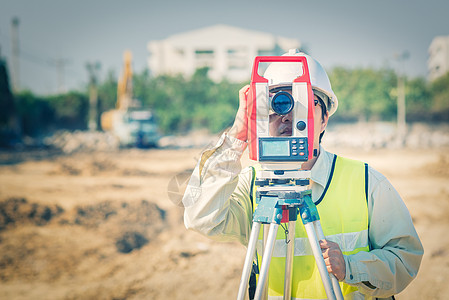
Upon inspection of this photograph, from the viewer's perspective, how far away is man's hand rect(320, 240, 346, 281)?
135 cm

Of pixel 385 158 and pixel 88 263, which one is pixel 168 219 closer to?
pixel 88 263

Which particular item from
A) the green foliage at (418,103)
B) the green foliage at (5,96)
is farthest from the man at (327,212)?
the green foliage at (418,103)

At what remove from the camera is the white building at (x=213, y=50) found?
44219 mm

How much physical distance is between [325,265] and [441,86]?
106 ft

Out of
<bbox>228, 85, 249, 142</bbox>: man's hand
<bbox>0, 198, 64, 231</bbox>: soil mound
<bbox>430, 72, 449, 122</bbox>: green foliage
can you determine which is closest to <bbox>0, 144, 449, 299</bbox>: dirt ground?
<bbox>0, 198, 64, 231</bbox>: soil mound

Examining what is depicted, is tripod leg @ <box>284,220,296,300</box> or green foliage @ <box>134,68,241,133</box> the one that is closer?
tripod leg @ <box>284,220,296,300</box>

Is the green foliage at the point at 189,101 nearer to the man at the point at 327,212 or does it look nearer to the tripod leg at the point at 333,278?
the man at the point at 327,212

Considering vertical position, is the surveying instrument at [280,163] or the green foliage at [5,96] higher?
the green foliage at [5,96]

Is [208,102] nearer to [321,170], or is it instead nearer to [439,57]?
[439,57]

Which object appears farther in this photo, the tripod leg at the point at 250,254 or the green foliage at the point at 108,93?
the green foliage at the point at 108,93

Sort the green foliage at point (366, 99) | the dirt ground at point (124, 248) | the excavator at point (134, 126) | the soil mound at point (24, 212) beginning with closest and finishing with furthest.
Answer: the dirt ground at point (124, 248) < the soil mound at point (24, 212) < the excavator at point (134, 126) < the green foliage at point (366, 99)

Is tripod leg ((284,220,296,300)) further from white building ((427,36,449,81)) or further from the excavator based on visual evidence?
white building ((427,36,449,81))

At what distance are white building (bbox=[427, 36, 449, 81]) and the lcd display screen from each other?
33.3 m

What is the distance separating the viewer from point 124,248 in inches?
215
